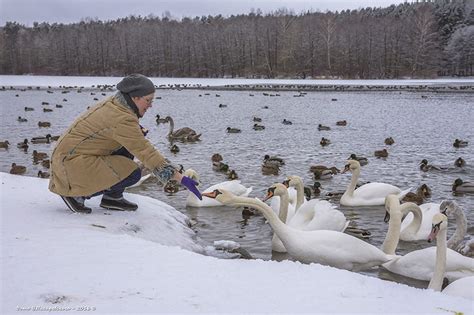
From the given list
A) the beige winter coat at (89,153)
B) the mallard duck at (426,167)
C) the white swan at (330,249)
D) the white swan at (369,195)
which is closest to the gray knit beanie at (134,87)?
the beige winter coat at (89,153)

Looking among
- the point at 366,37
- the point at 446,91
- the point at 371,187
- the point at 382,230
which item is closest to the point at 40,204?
the point at 382,230

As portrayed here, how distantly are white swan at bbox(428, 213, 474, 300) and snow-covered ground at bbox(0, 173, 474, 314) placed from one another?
1125 millimetres

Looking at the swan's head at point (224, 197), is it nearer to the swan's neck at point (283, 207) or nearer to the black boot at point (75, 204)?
the black boot at point (75, 204)

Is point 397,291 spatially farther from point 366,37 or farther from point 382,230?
point 366,37

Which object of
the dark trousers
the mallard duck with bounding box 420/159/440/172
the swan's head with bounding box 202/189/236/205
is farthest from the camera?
the mallard duck with bounding box 420/159/440/172

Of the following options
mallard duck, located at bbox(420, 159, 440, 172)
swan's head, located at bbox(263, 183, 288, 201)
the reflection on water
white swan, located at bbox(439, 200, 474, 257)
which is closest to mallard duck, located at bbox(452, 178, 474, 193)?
the reflection on water

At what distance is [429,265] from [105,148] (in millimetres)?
3629

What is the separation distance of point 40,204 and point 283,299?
3.31m

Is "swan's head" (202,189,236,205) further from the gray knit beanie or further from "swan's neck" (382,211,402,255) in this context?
"swan's neck" (382,211,402,255)

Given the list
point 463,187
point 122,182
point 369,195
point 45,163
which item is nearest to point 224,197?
point 122,182

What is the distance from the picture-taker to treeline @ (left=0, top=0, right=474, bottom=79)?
86125 millimetres

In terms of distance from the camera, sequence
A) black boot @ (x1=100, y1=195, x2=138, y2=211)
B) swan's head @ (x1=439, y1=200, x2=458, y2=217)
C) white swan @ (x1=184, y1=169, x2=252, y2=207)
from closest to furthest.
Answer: black boot @ (x1=100, y1=195, x2=138, y2=211), swan's head @ (x1=439, y1=200, x2=458, y2=217), white swan @ (x1=184, y1=169, x2=252, y2=207)

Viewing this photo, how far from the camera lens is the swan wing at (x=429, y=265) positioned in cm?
558

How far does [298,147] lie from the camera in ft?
56.2
